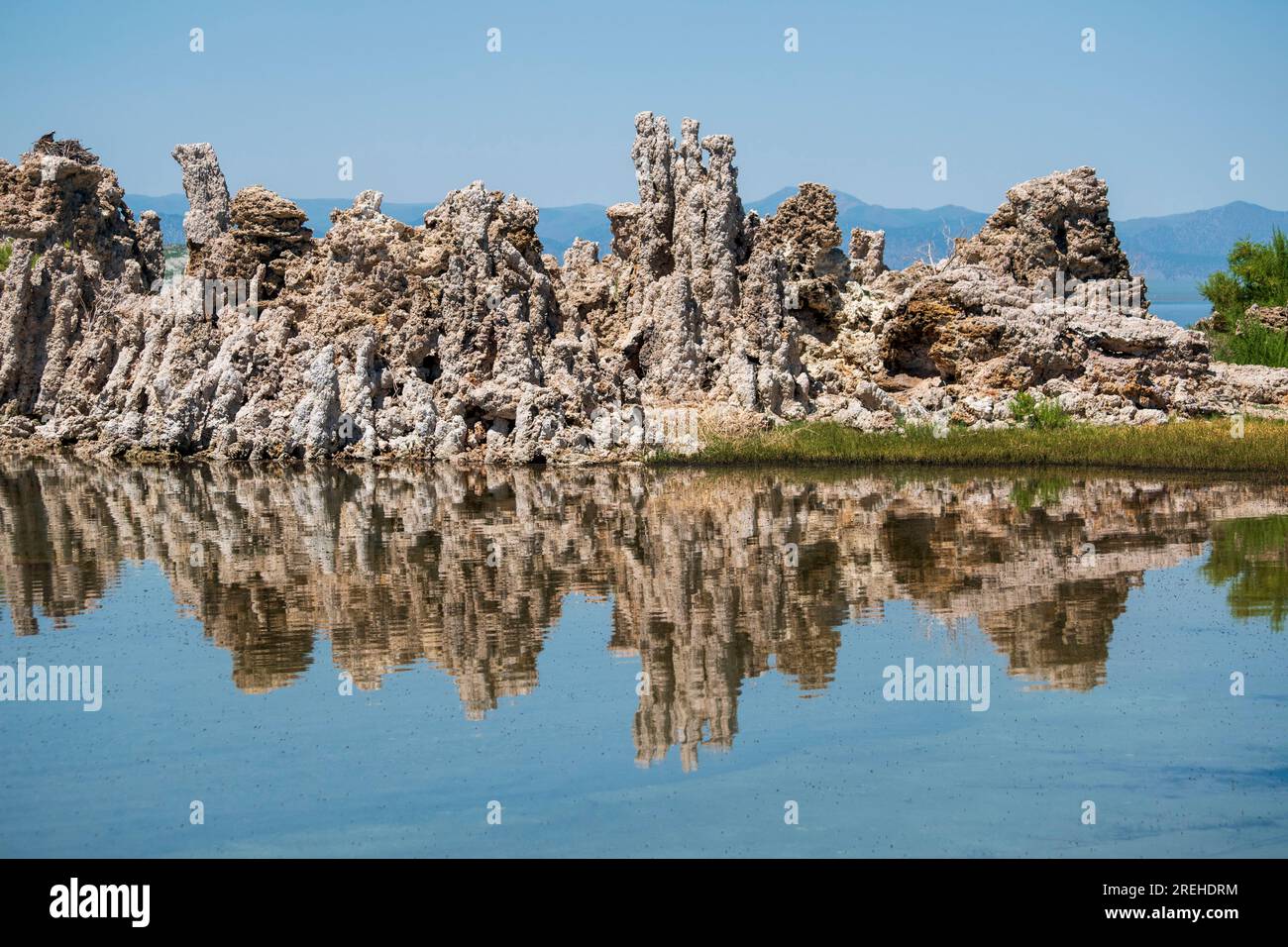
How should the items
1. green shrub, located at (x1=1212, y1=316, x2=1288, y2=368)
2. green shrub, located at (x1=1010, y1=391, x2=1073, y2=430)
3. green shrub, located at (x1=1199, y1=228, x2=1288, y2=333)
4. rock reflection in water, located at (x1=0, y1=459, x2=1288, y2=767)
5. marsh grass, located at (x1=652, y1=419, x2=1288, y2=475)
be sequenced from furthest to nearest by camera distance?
green shrub, located at (x1=1199, y1=228, x2=1288, y2=333) < green shrub, located at (x1=1212, y1=316, x2=1288, y2=368) < green shrub, located at (x1=1010, y1=391, x2=1073, y2=430) < marsh grass, located at (x1=652, y1=419, x2=1288, y2=475) < rock reflection in water, located at (x1=0, y1=459, x2=1288, y2=767)

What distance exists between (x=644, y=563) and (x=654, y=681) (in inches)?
316

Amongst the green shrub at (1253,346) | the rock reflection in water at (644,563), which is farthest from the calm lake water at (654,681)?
the green shrub at (1253,346)

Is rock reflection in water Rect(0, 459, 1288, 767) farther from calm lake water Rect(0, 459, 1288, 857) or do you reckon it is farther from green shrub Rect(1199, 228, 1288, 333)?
green shrub Rect(1199, 228, 1288, 333)

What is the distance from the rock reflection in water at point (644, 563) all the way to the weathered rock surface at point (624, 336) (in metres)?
5.33

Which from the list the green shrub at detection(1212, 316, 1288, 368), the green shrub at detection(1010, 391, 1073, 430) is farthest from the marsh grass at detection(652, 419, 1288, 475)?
the green shrub at detection(1212, 316, 1288, 368)

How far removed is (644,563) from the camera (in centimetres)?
2606

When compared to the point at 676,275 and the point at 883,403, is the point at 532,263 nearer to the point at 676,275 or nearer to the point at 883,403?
the point at 676,275

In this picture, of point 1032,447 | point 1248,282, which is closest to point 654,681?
point 1032,447

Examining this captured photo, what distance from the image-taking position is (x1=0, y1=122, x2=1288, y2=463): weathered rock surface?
4425cm

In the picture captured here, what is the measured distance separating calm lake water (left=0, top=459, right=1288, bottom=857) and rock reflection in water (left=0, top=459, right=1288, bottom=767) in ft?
0.33

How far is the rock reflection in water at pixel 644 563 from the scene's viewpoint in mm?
19312

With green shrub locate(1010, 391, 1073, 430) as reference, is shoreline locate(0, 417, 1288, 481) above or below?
→ below

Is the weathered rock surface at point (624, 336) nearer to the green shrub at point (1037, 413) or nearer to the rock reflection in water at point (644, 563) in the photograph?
the green shrub at point (1037, 413)
